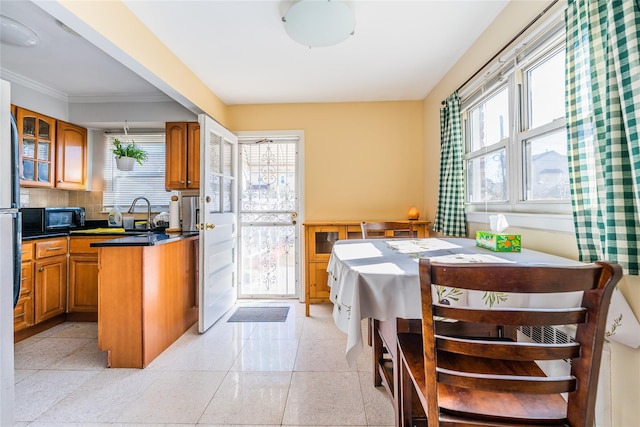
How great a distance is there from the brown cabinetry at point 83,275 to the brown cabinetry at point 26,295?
13.7 inches

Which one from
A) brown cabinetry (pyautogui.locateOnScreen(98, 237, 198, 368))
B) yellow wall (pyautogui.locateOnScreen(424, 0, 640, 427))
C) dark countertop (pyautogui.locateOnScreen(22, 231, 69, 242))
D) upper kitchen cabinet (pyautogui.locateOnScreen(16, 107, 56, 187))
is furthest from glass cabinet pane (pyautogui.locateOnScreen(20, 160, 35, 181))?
yellow wall (pyautogui.locateOnScreen(424, 0, 640, 427))

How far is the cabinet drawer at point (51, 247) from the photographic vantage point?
260cm

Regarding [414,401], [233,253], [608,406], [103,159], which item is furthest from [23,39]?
[608,406]

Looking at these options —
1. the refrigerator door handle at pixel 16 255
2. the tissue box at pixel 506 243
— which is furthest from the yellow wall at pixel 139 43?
the tissue box at pixel 506 243

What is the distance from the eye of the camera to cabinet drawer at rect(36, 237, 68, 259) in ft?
8.54

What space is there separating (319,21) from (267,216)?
232 centimetres

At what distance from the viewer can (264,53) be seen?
245 cm

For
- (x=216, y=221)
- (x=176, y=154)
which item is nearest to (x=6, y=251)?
(x=216, y=221)

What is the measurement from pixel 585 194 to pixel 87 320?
4121 mm

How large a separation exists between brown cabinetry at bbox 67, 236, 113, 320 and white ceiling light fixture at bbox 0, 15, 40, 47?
1.70 meters

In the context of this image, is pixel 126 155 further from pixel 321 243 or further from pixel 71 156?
pixel 321 243

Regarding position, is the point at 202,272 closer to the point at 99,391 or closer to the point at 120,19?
the point at 99,391

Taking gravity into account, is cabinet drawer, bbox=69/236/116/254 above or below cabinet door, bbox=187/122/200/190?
below

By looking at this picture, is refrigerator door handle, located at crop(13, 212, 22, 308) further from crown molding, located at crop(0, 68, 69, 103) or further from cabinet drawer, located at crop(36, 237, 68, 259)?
crown molding, located at crop(0, 68, 69, 103)
